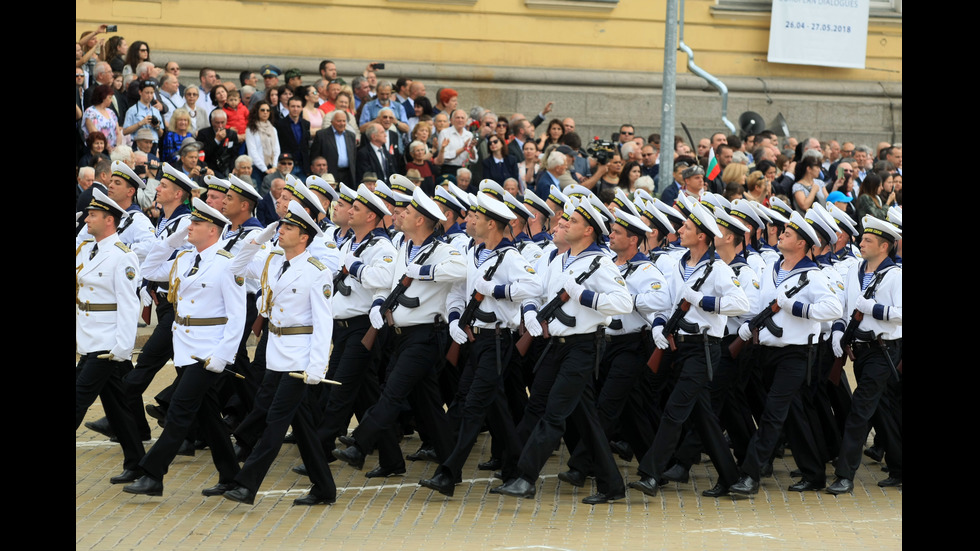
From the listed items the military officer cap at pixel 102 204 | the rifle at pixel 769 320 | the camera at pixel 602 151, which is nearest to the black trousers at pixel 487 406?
the rifle at pixel 769 320

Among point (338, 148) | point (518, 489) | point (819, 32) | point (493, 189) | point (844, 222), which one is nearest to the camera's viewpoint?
point (518, 489)

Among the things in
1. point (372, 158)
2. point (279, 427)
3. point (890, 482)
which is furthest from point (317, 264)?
point (372, 158)

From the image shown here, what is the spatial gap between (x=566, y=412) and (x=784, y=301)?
169 cm

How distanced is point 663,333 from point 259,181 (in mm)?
7618

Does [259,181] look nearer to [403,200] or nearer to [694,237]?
[403,200]

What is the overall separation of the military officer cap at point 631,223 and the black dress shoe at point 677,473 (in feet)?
5.36

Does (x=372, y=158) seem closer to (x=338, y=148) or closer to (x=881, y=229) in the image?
(x=338, y=148)

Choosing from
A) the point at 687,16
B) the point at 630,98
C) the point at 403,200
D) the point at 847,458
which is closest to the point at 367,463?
the point at 403,200

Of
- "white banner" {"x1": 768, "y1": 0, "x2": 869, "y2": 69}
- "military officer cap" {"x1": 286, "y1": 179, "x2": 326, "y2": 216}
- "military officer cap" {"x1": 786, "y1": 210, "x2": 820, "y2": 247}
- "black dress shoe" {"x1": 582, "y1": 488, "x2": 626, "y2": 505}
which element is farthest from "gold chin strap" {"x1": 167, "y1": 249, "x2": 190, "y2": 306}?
"white banner" {"x1": 768, "y1": 0, "x2": 869, "y2": 69}

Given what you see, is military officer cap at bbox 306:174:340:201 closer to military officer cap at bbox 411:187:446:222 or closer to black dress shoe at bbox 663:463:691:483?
military officer cap at bbox 411:187:446:222

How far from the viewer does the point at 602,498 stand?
907cm

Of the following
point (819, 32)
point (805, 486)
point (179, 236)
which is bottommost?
point (805, 486)

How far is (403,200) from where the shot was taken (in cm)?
1027

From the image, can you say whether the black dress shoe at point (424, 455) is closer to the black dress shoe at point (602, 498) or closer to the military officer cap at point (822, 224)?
the black dress shoe at point (602, 498)
